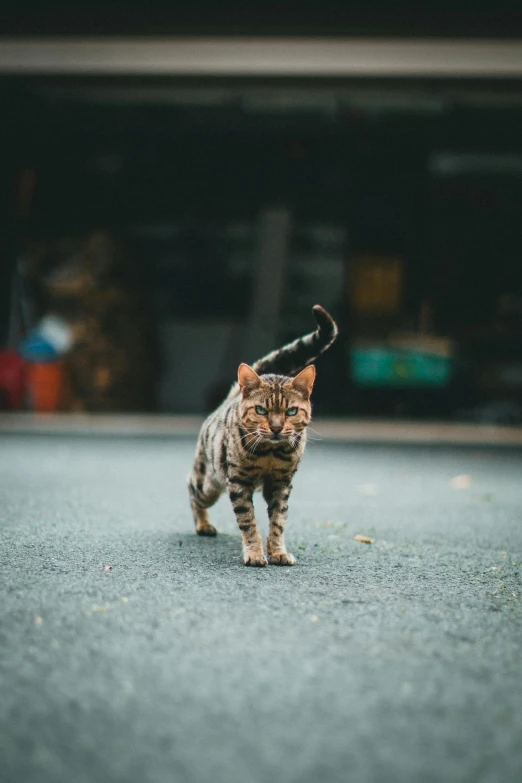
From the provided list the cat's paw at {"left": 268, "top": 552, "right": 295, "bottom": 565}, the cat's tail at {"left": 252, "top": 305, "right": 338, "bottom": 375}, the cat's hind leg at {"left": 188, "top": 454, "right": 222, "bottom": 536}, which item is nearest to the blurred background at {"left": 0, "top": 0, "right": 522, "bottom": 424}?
the cat's tail at {"left": 252, "top": 305, "right": 338, "bottom": 375}

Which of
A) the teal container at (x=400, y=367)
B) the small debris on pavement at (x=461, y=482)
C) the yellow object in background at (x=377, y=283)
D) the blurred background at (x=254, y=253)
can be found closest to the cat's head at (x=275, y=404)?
the small debris on pavement at (x=461, y=482)

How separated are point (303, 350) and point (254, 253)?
6.86 metres

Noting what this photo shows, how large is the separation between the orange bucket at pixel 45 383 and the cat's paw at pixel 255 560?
6.34 metres

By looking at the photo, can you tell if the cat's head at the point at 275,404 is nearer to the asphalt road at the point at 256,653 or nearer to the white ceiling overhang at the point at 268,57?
the asphalt road at the point at 256,653

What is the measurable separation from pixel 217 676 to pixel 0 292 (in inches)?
329

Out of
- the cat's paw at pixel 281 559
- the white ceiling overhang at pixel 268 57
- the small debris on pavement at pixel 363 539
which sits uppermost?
the white ceiling overhang at pixel 268 57

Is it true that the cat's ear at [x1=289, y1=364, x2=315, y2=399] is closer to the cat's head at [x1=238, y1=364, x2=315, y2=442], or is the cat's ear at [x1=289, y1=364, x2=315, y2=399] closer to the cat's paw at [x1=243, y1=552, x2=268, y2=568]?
the cat's head at [x1=238, y1=364, x2=315, y2=442]

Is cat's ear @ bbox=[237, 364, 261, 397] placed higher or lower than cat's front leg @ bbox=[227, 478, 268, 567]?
higher

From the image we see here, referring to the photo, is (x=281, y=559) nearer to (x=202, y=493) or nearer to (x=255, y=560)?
(x=255, y=560)

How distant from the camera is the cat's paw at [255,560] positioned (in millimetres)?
2246

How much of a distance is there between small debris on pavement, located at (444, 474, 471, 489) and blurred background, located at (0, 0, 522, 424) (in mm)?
4049

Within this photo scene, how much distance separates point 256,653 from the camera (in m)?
1.48

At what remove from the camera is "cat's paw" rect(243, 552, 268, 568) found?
2246 millimetres

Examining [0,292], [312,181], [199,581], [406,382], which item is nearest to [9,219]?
[0,292]
